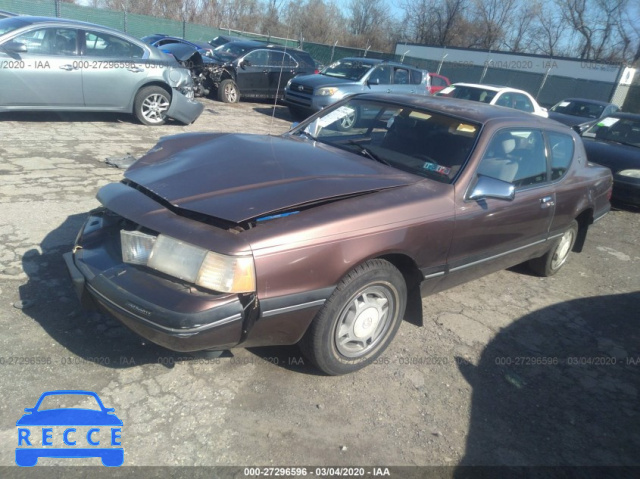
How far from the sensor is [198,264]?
2.48 metres

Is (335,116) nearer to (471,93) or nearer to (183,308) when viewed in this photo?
(183,308)

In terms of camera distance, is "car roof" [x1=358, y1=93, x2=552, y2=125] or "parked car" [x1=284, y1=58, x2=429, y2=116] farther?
"parked car" [x1=284, y1=58, x2=429, y2=116]

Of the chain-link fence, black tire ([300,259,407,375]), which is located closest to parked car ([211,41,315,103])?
the chain-link fence

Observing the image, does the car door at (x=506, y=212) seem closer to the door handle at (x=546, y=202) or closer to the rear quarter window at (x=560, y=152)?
the door handle at (x=546, y=202)

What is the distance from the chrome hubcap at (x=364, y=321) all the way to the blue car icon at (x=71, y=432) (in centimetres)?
129

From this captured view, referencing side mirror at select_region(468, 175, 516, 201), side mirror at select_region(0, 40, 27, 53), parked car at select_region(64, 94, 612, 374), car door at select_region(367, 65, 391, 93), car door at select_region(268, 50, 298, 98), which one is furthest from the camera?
car door at select_region(268, 50, 298, 98)

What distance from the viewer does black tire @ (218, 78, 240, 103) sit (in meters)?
13.1

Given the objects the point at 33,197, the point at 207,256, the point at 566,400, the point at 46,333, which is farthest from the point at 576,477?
the point at 33,197

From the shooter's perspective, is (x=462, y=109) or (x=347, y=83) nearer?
(x=462, y=109)

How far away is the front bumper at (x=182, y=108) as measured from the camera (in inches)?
354

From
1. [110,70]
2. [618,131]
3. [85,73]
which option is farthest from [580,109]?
[85,73]

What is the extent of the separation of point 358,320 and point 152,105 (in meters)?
7.38

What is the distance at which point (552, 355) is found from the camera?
376cm

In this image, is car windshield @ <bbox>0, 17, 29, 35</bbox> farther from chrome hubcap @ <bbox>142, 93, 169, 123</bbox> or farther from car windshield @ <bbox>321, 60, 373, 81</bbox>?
car windshield @ <bbox>321, 60, 373, 81</bbox>
